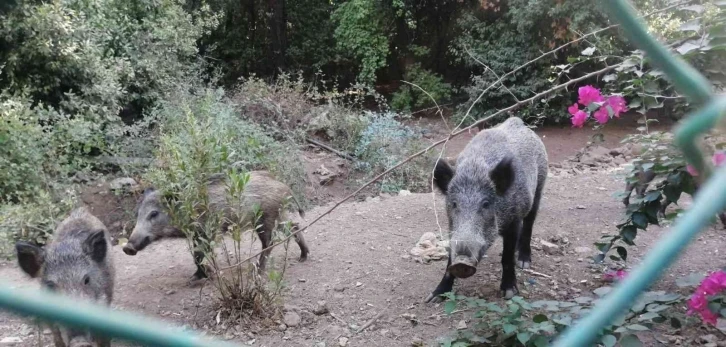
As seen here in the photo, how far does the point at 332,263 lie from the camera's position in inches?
213

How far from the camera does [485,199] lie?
449 centimetres

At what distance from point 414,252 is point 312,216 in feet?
6.69

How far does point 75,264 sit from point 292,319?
58.1 inches

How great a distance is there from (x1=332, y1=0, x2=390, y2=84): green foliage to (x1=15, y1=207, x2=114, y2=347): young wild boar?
37.2 feet

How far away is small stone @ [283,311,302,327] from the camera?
14.1 ft

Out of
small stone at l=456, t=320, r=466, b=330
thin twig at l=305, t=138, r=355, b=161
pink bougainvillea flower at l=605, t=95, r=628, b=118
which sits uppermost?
pink bougainvillea flower at l=605, t=95, r=628, b=118

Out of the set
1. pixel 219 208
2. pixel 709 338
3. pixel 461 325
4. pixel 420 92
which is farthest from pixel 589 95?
pixel 420 92

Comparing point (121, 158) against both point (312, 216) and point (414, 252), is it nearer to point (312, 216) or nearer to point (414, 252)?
point (312, 216)

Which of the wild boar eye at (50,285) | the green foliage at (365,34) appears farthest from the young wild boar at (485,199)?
the green foliage at (365,34)

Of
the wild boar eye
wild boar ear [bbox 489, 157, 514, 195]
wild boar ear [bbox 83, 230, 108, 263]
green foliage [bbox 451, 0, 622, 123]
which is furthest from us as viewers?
green foliage [bbox 451, 0, 622, 123]

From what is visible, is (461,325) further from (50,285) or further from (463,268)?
(50,285)

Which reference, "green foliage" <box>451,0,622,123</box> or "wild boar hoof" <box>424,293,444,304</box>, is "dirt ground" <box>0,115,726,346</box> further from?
"green foliage" <box>451,0,622,123</box>

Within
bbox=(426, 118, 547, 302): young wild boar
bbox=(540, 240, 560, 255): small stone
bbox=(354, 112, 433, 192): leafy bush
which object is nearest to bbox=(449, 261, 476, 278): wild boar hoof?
bbox=(426, 118, 547, 302): young wild boar

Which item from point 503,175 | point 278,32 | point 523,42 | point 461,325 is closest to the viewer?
point 461,325
